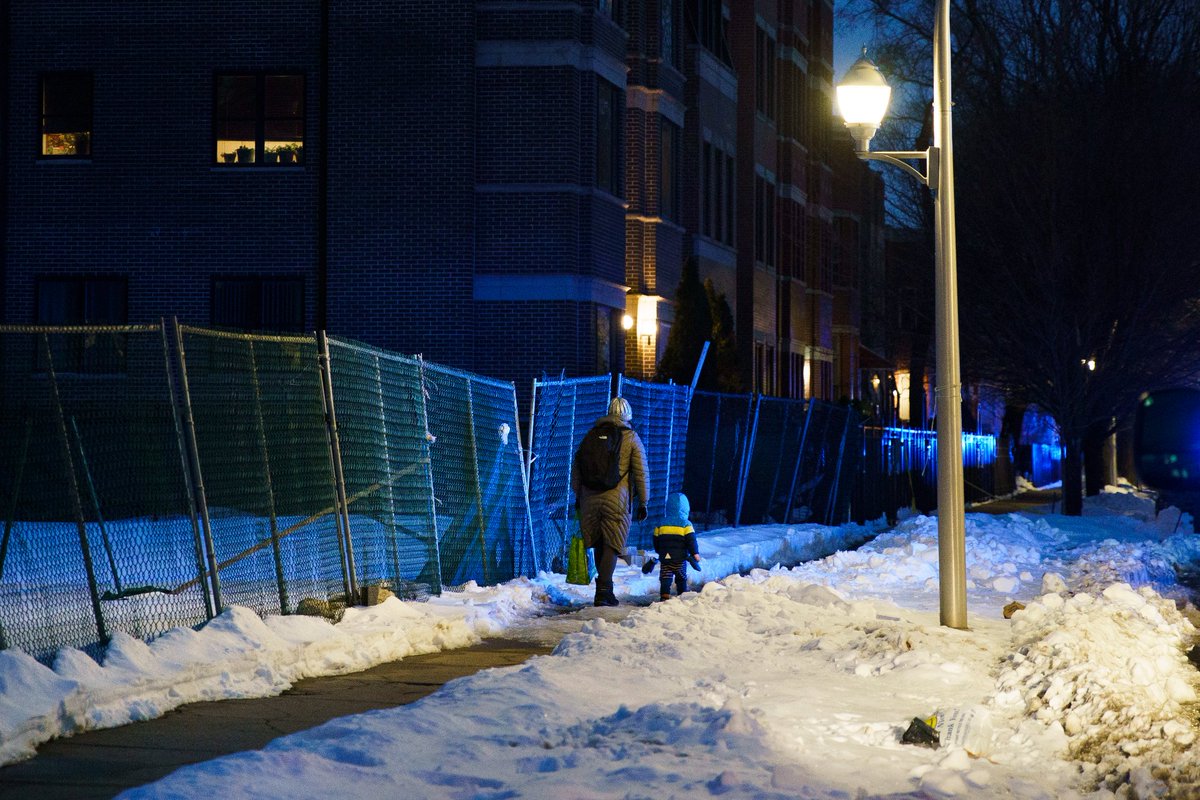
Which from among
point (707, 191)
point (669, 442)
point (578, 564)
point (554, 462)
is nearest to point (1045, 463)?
point (707, 191)

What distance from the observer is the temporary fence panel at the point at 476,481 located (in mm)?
15492

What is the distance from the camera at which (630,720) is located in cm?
816

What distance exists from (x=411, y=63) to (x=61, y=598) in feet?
46.6

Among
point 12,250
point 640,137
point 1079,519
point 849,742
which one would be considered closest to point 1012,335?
point 1079,519

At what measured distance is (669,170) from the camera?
3145 cm

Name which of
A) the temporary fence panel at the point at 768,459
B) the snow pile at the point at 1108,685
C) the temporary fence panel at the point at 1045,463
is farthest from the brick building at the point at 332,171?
the temporary fence panel at the point at 1045,463

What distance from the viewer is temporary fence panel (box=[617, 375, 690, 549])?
2038cm

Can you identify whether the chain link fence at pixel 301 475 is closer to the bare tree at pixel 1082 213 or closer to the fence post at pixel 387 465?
the fence post at pixel 387 465

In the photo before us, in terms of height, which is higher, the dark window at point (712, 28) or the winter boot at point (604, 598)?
the dark window at point (712, 28)

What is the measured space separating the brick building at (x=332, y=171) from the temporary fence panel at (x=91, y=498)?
127 centimetres

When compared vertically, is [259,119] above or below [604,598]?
above

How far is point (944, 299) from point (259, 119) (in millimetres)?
17106

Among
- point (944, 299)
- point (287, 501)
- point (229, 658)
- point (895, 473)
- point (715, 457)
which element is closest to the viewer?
point (229, 658)

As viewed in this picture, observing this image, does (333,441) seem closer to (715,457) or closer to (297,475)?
(297,475)
